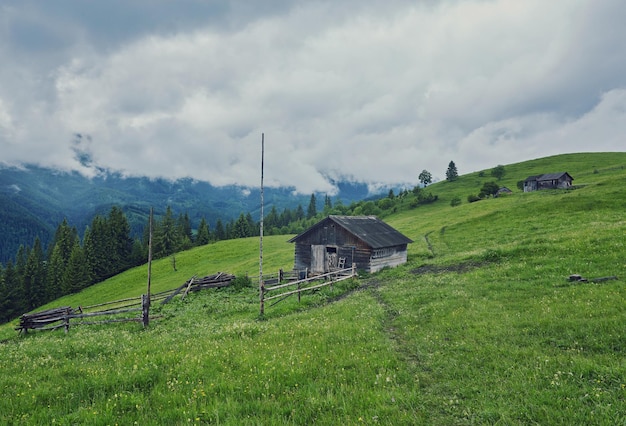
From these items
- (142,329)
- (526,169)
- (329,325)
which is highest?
(526,169)

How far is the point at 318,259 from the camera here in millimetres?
41688

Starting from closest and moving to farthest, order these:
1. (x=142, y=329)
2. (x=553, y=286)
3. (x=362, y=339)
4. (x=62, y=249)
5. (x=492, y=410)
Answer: (x=492, y=410), (x=362, y=339), (x=553, y=286), (x=142, y=329), (x=62, y=249)

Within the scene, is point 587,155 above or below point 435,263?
above

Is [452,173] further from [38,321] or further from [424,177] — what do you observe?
[38,321]

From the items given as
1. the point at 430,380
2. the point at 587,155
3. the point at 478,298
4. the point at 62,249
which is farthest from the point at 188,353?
the point at 587,155

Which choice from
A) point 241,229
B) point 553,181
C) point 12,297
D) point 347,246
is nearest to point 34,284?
point 12,297

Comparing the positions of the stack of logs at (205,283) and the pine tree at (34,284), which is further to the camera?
the pine tree at (34,284)

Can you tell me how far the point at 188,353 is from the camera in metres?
11.1

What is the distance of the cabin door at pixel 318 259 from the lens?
41375 millimetres

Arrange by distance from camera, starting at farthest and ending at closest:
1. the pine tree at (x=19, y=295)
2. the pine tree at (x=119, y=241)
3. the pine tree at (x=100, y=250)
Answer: the pine tree at (x=119, y=241) → the pine tree at (x=100, y=250) → the pine tree at (x=19, y=295)

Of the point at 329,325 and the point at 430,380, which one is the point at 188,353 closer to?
the point at 329,325

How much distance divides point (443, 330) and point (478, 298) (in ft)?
19.4

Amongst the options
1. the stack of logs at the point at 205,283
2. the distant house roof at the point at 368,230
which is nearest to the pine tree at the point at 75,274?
the stack of logs at the point at 205,283

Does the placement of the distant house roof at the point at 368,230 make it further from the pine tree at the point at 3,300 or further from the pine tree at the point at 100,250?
the pine tree at the point at 3,300
